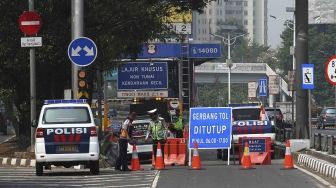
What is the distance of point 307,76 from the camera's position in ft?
96.2

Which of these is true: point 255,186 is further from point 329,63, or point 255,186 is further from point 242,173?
point 329,63

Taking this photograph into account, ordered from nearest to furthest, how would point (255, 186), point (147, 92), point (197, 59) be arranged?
1. point (255, 186)
2. point (147, 92)
3. point (197, 59)

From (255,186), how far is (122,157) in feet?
24.6

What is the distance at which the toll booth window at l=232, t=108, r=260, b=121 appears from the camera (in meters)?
32.5

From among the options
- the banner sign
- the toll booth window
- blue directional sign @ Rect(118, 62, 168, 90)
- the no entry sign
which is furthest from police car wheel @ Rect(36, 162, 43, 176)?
blue directional sign @ Rect(118, 62, 168, 90)

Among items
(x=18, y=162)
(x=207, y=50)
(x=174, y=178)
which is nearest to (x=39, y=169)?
(x=174, y=178)

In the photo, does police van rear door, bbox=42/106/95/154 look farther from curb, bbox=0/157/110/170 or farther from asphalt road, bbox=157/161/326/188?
curb, bbox=0/157/110/170

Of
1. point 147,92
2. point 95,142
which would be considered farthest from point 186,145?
point 147,92

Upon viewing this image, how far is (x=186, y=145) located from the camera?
27531 mm

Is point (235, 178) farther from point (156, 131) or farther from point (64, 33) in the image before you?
point (64, 33)

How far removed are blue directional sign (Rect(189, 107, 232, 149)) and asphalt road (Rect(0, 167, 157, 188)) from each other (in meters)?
2.69

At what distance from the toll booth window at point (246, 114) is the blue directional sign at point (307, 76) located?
11.1 ft

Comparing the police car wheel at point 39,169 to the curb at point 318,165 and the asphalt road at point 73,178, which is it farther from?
the curb at point 318,165

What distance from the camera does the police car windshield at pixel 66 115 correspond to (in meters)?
23.9
